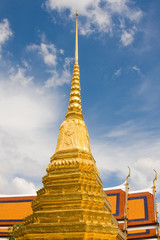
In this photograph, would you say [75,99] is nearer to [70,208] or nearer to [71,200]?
[71,200]

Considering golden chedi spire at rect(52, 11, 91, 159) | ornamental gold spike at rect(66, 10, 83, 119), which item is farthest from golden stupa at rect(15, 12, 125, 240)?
ornamental gold spike at rect(66, 10, 83, 119)

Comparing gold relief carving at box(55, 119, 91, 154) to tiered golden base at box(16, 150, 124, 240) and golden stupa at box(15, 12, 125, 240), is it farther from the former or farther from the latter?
tiered golden base at box(16, 150, 124, 240)

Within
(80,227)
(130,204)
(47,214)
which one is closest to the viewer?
(80,227)

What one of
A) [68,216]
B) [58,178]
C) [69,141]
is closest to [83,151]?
[69,141]

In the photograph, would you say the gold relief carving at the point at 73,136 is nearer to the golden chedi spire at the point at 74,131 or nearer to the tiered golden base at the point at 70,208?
the golden chedi spire at the point at 74,131

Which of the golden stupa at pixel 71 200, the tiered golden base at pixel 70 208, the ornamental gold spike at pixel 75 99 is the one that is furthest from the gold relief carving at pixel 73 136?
the tiered golden base at pixel 70 208

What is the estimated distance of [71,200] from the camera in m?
6.53

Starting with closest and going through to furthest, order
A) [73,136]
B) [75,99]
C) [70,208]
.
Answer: [70,208]
[73,136]
[75,99]

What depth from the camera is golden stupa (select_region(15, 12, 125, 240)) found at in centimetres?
611

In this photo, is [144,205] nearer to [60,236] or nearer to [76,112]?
[76,112]

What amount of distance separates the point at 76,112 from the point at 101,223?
3.73 meters

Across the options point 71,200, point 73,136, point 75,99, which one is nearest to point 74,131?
point 73,136

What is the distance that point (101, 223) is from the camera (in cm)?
631

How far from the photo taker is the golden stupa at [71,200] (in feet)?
20.1
